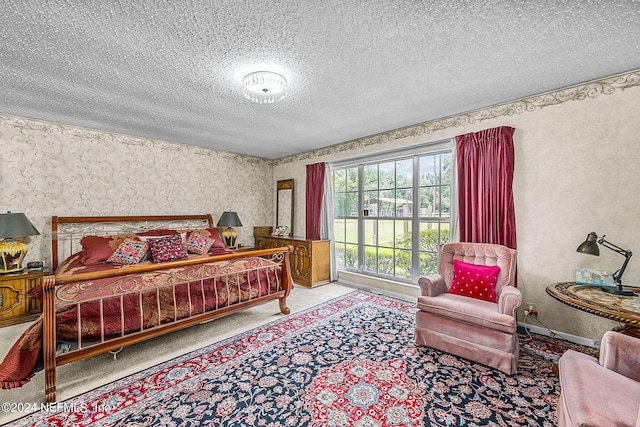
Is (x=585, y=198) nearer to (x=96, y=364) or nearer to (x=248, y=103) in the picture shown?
(x=248, y=103)

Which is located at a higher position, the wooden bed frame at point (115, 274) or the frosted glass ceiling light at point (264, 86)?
the frosted glass ceiling light at point (264, 86)

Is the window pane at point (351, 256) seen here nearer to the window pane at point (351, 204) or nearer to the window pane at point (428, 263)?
the window pane at point (351, 204)

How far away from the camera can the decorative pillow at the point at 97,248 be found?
337cm

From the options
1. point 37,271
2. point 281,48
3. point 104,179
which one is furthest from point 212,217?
point 281,48

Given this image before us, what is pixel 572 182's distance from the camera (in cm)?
264

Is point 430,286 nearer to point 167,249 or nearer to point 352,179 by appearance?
point 352,179

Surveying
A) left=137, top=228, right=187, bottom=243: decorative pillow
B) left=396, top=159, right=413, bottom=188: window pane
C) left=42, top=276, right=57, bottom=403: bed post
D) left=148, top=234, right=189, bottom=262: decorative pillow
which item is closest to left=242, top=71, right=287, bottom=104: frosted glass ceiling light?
left=42, top=276, right=57, bottom=403: bed post

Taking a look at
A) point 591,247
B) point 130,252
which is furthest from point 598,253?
point 130,252

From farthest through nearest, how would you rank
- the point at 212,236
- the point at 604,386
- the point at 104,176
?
the point at 212,236 → the point at 104,176 → the point at 604,386

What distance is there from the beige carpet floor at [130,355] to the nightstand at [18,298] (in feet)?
0.43

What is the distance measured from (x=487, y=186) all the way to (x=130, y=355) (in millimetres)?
4067

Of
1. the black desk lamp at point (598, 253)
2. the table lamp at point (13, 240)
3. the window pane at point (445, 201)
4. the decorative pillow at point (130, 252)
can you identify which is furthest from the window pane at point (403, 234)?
the table lamp at point (13, 240)

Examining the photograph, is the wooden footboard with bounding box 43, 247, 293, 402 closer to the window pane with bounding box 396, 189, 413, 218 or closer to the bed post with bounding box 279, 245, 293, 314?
the bed post with bounding box 279, 245, 293, 314

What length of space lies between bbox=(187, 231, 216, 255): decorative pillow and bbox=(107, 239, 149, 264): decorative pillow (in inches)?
24.2
